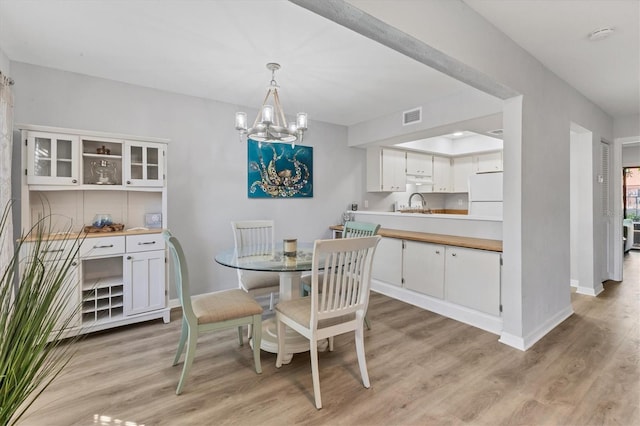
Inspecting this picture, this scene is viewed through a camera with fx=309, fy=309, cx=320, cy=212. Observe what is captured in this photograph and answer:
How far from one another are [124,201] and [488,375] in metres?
3.76

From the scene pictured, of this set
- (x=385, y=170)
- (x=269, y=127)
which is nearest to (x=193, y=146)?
(x=269, y=127)

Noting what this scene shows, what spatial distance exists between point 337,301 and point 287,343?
676 mm

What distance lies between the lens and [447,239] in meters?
3.38

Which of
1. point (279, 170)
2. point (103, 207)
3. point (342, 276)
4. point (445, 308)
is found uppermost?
point (279, 170)

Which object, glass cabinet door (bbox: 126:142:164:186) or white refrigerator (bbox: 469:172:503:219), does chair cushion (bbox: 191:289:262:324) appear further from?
white refrigerator (bbox: 469:172:503:219)

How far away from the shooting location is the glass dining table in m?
2.33

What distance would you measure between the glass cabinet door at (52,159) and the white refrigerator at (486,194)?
5571mm

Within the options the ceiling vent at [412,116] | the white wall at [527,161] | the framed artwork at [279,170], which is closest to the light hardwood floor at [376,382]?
the white wall at [527,161]

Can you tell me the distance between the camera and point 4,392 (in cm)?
61

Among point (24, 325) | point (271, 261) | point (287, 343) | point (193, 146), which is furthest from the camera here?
point (193, 146)

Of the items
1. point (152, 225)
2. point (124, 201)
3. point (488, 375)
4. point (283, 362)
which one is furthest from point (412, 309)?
point (124, 201)

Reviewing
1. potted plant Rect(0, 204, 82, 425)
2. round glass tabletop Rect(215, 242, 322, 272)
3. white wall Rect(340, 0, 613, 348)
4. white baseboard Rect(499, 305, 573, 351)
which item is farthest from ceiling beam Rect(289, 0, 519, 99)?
white baseboard Rect(499, 305, 573, 351)

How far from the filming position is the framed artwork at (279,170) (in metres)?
4.18

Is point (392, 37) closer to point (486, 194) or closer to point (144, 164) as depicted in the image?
point (144, 164)
